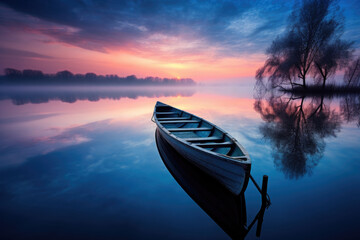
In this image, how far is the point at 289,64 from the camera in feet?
100

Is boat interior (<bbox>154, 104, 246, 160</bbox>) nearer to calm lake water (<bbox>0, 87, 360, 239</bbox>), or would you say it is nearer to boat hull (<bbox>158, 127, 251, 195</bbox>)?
boat hull (<bbox>158, 127, 251, 195</bbox>)

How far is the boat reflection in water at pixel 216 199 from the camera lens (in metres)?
3.66

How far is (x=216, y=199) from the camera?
178 inches

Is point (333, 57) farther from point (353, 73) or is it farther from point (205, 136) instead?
point (205, 136)

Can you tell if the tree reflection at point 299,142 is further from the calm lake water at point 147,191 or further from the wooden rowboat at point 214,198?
the wooden rowboat at point 214,198

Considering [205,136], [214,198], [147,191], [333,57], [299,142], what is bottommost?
[147,191]

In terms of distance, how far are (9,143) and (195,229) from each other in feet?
38.7

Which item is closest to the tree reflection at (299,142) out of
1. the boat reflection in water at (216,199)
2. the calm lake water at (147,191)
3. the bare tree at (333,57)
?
the calm lake water at (147,191)

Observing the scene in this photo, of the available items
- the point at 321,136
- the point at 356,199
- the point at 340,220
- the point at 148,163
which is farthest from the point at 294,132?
the point at 148,163

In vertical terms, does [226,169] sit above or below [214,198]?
above

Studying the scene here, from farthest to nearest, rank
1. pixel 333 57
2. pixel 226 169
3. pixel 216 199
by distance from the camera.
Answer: pixel 333 57 → pixel 216 199 → pixel 226 169

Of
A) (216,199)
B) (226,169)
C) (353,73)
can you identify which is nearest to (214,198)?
(216,199)

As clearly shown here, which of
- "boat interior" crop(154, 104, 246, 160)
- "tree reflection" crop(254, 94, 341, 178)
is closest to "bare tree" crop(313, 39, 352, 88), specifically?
"tree reflection" crop(254, 94, 341, 178)

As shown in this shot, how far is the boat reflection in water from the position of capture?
3662 mm
